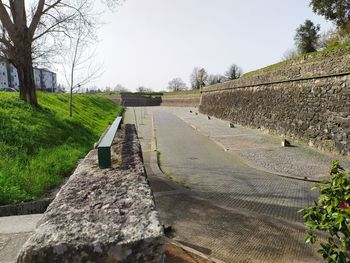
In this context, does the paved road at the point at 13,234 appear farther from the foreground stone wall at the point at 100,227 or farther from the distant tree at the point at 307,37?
the distant tree at the point at 307,37

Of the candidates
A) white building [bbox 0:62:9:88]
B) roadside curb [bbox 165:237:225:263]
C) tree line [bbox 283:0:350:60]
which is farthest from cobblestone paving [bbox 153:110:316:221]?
white building [bbox 0:62:9:88]

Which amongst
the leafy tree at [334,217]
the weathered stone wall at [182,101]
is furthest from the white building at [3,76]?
the leafy tree at [334,217]

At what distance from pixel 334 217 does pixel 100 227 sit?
6.08 ft

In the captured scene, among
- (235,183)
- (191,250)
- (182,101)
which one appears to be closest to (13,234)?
(191,250)

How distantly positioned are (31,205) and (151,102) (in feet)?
228

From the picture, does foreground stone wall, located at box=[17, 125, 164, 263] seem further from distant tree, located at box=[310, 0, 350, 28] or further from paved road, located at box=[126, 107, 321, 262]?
distant tree, located at box=[310, 0, 350, 28]

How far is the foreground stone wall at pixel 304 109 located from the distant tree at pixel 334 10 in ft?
28.1

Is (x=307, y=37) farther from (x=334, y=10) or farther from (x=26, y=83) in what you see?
(x=26, y=83)

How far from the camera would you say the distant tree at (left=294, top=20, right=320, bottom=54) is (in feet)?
85.1

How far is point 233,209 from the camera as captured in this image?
20.1ft

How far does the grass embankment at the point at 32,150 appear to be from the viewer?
5907mm

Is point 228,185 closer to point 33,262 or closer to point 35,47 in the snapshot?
point 33,262

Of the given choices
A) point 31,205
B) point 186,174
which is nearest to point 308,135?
point 186,174

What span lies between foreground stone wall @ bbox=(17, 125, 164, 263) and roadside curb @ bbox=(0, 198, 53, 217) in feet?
11.1
